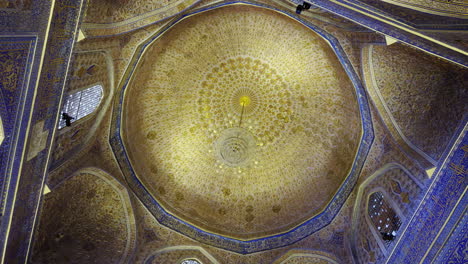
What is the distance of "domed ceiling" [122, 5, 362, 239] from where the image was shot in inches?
365

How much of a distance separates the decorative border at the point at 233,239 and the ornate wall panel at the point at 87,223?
643 mm

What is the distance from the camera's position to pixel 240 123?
10.9 meters

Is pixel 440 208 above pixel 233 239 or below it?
below

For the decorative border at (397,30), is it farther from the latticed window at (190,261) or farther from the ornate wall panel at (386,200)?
the latticed window at (190,261)

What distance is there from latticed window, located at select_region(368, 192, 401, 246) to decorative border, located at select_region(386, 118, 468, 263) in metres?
0.69

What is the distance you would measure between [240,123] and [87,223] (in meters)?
5.03

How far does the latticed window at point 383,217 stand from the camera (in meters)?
7.42

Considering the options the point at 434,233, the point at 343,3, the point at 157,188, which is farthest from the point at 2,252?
the point at 434,233

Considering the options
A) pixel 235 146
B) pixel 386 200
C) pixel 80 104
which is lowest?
pixel 386 200

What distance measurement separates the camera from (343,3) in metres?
5.56

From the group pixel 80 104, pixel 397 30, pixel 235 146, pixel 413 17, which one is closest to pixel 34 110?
pixel 80 104

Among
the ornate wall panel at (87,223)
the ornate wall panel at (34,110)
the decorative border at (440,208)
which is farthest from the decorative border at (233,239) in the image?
the ornate wall panel at (34,110)

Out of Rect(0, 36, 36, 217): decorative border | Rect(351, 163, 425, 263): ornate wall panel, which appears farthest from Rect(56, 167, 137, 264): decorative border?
Rect(351, 163, 425, 263): ornate wall panel

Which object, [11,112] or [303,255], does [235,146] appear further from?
[11,112]
